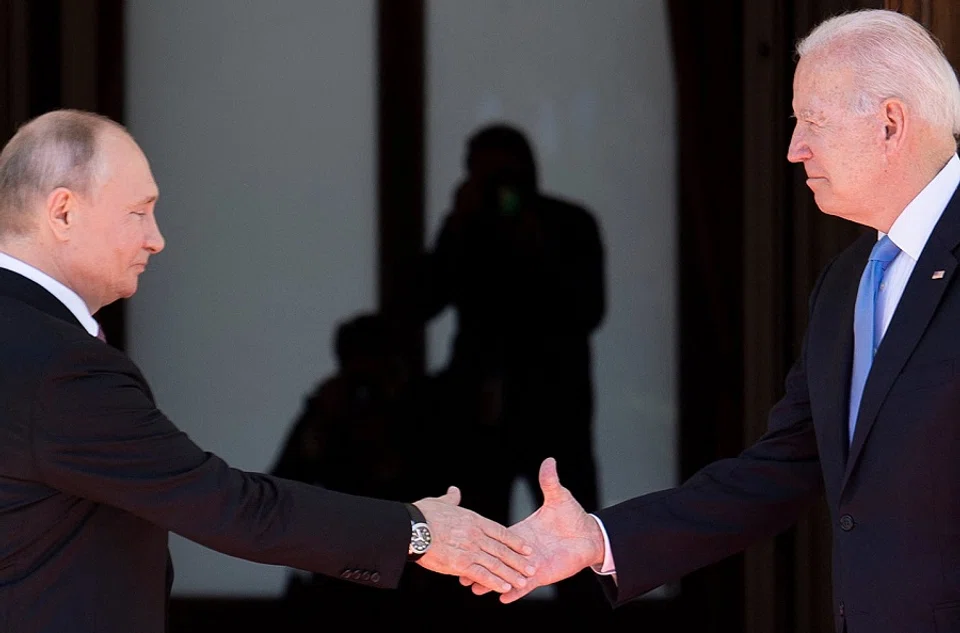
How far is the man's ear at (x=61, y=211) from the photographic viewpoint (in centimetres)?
249

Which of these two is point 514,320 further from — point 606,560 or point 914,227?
point 914,227

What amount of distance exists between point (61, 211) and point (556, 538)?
49.6 inches

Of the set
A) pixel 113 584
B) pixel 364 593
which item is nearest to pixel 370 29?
pixel 364 593

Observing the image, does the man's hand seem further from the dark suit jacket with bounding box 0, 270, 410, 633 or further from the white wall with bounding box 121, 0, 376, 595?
the white wall with bounding box 121, 0, 376, 595

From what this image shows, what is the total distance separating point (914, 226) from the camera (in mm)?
2576

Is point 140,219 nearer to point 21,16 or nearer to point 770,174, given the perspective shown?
point 21,16

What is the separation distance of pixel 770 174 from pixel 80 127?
2.00 meters

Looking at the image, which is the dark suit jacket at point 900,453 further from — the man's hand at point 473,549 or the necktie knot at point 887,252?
the man's hand at point 473,549

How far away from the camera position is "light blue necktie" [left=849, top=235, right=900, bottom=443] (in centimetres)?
259

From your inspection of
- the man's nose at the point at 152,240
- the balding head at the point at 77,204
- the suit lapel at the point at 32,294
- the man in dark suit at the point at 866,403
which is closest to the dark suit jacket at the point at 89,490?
the suit lapel at the point at 32,294

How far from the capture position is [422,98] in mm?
4262

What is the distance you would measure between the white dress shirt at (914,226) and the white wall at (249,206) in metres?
2.01

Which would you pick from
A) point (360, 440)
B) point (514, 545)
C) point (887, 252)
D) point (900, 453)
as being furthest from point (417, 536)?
point (360, 440)

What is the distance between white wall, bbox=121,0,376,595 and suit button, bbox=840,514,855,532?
208cm
